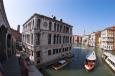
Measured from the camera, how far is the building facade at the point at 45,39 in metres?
23.6

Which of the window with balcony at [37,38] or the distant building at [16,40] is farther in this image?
the distant building at [16,40]

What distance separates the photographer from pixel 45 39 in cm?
2522

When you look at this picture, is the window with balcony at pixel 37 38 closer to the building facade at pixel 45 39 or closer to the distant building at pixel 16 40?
the building facade at pixel 45 39

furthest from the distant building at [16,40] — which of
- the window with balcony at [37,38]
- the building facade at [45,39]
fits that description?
the window with balcony at [37,38]

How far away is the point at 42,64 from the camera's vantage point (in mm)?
24500

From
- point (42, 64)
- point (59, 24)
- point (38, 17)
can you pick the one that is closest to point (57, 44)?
point (59, 24)

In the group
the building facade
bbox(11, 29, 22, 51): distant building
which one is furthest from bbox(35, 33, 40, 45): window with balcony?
bbox(11, 29, 22, 51): distant building

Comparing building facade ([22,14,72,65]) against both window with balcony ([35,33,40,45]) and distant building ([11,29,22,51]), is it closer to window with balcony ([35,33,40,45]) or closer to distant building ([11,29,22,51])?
window with balcony ([35,33,40,45])

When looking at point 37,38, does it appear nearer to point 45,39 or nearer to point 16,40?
point 45,39

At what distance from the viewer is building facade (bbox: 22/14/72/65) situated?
23.6m

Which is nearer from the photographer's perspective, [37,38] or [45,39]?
[37,38]

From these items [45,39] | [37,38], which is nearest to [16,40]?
[45,39]

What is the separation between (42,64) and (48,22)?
317 inches

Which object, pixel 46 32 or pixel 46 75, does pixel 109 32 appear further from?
pixel 46 75
